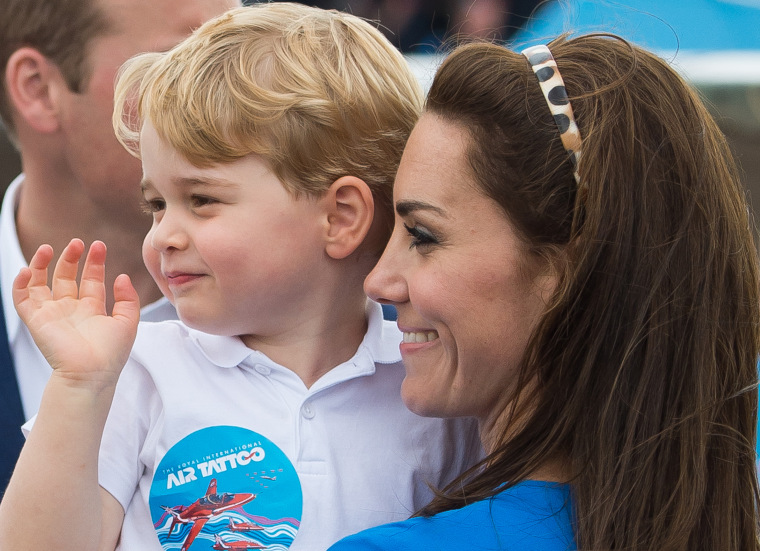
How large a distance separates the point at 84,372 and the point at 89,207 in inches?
38.1

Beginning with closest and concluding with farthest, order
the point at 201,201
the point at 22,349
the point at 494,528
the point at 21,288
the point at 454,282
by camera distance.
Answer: the point at 494,528
the point at 454,282
the point at 21,288
the point at 201,201
the point at 22,349

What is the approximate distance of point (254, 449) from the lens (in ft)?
5.19

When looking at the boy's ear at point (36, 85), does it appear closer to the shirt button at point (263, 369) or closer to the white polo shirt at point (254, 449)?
the white polo shirt at point (254, 449)

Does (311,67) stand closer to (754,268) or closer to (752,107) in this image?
(754,268)

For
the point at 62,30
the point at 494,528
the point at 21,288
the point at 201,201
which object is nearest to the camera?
the point at 494,528

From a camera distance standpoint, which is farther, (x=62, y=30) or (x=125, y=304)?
(x=62, y=30)

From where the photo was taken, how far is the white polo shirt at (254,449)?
1551 mm

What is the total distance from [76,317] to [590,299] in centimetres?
86

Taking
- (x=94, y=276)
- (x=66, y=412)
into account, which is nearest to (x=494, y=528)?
(x=66, y=412)

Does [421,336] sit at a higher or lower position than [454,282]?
lower

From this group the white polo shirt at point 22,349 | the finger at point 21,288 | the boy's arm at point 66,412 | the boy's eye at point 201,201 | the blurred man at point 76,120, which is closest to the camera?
the boy's arm at point 66,412

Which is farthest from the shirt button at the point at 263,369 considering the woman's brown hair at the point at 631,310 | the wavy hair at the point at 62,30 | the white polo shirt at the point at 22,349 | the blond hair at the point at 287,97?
the wavy hair at the point at 62,30

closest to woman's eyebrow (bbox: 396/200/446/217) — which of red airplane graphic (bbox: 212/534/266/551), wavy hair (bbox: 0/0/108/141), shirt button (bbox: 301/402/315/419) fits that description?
shirt button (bbox: 301/402/315/419)

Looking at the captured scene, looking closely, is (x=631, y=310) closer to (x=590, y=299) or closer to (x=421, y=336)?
(x=590, y=299)
